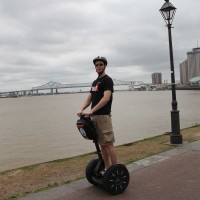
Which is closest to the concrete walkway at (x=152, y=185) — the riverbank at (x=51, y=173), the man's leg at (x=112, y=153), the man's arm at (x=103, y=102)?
the riverbank at (x=51, y=173)

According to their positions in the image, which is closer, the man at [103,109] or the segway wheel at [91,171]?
the man at [103,109]

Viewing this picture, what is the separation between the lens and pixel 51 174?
22.4ft

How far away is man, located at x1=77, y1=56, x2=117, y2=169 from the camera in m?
5.27

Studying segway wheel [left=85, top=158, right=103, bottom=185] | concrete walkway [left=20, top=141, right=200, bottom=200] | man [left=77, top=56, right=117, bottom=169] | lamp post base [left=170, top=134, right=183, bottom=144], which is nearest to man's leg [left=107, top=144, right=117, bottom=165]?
man [left=77, top=56, right=117, bottom=169]

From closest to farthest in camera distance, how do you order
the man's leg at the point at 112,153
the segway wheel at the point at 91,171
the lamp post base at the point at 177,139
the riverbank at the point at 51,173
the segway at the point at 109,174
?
1. the segway at the point at 109,174
2. the man's leg at the point at 112,153
3. the segway wheel at the point at 91,171
4. the riverbank at the point at 51,173
5. the lamp post base at the point at 177,139

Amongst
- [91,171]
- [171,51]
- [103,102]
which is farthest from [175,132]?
[103,102]

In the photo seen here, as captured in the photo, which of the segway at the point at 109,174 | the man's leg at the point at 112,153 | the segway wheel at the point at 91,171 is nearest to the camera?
the segway at the point at 109,174

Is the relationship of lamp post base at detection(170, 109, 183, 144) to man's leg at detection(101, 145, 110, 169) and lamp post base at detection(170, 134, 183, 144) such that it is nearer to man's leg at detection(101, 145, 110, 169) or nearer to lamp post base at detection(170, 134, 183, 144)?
lamp post base at detection(170, 134, 183, 144)

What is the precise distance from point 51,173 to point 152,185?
2152 millimetres

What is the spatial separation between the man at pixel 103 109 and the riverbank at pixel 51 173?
1.29 m

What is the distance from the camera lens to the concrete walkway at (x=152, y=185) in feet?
17.1

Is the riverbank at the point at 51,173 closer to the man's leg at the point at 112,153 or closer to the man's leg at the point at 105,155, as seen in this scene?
the man's leg at the point at 105,155

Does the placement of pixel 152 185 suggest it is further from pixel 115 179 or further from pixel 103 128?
pixel 103 128

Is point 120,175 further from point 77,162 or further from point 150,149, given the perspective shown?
point 150,149
